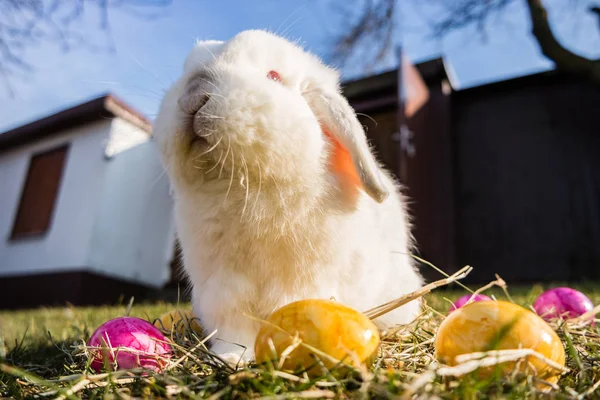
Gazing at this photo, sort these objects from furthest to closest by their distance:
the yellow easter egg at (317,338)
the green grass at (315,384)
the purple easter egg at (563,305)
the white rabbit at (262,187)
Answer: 1. the purple easter egg at (563,305)
2. the white rabbit at (262,187)
3. the yellow easter egg at (317,338)
4. the green grass at (315,384)

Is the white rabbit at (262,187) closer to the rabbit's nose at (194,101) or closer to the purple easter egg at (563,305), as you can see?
the rabbit's nose at (194,101)

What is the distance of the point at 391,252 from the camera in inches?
61.0

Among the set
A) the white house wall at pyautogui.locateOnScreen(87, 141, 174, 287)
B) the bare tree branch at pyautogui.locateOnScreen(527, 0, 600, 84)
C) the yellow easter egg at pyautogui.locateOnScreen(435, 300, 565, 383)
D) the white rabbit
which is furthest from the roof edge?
the yellow easter egg at pyautogui.locateOnScreen(435, 300, 565, 383)

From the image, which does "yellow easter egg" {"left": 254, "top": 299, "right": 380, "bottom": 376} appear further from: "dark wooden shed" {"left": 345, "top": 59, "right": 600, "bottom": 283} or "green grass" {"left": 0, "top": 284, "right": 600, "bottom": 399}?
"dark wooden shed" {"left": 345, "top": 59, "right": 600, "bottom": 283}

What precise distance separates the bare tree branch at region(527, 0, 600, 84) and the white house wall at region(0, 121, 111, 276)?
5.96m

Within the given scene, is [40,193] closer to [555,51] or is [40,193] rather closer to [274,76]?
[274,76]

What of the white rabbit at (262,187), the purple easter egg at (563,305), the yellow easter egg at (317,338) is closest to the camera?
the yellow easter egg at (317,338)

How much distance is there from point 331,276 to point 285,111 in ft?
1.59

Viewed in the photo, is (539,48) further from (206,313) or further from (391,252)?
(206,313)

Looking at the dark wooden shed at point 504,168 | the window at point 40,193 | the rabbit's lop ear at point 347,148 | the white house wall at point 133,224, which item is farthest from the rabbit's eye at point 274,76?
the window at point 40,193

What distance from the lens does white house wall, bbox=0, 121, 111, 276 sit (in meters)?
6.59

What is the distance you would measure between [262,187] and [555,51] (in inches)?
234

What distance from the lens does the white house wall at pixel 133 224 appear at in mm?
6656

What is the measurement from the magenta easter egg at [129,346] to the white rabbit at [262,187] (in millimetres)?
170
